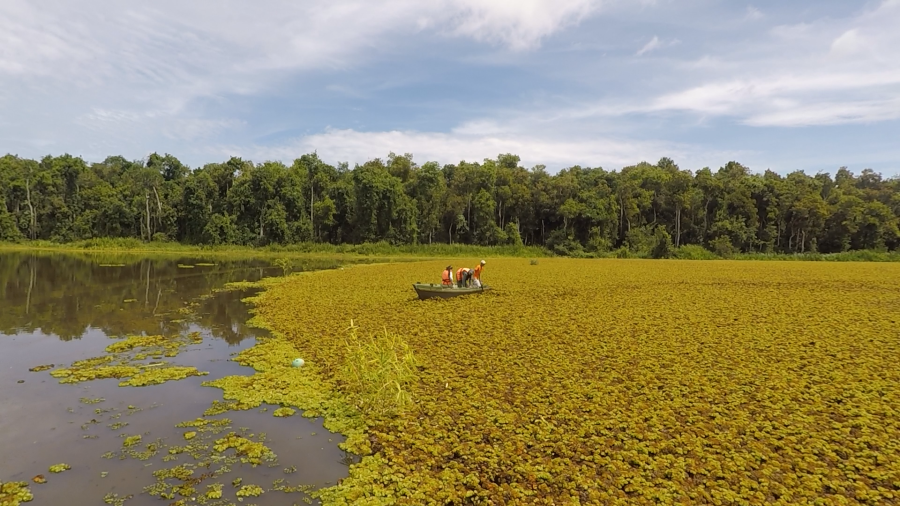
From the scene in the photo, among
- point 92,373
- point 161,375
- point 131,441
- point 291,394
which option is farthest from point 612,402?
point 92,373

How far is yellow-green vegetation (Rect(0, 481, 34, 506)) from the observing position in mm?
4238

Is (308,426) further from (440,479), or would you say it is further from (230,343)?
(230,343)

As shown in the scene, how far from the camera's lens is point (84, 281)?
760 inches

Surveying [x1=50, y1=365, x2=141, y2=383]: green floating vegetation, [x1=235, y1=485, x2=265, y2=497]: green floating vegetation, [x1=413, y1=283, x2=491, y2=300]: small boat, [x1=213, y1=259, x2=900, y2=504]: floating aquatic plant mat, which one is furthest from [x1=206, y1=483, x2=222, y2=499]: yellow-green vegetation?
[x1=413, y1=283, x2=491, y2=300]: small boat

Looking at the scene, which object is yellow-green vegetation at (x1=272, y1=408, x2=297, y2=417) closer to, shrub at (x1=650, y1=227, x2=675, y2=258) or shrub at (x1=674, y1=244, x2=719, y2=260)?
shrub at (x1=650, y1=227, x2=675, y2=258)

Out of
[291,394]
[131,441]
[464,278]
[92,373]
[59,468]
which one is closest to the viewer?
[59,468]

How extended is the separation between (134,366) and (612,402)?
7.06 metres

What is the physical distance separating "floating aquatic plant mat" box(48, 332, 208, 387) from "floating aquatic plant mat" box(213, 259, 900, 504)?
3.76 feet

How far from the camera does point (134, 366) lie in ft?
26.3

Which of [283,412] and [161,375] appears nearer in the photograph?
[283,412]

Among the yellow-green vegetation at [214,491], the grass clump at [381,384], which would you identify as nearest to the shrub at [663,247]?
the grass clump at [381,384]

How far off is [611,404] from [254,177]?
155 feet

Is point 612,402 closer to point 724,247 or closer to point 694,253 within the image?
point 694,253

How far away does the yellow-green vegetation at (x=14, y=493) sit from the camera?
4.24 m
